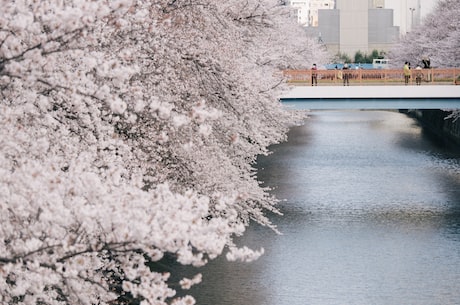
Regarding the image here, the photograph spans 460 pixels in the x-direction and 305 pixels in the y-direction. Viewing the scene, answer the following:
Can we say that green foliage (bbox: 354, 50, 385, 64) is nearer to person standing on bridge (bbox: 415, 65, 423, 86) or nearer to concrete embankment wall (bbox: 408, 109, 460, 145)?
concrete embankment wall (bbox: 408, 109, 460, 145)

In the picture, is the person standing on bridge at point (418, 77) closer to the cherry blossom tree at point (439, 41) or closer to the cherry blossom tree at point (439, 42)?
the cherry blossom tree at point (439, 42)

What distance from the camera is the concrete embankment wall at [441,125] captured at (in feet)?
191

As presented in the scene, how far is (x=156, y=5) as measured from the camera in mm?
16281

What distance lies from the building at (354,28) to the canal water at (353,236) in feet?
293

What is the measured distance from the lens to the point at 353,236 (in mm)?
27547

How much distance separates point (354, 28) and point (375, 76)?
97.7 metres

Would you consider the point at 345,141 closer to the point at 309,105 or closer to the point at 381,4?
the point at 309,105

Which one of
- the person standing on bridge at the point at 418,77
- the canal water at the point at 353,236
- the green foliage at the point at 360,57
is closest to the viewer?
the canal water at the point at 353,236

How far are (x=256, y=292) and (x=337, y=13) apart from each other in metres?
121

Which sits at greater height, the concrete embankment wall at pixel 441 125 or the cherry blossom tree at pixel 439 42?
the cherry blossom tree at pixel 439 42

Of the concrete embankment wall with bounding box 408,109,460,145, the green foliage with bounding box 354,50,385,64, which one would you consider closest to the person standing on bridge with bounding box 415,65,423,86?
the concrete embankment wall with bounding box 408,109,460,145

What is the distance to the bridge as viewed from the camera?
41000 mm

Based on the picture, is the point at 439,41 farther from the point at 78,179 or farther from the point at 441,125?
the point at 78,179

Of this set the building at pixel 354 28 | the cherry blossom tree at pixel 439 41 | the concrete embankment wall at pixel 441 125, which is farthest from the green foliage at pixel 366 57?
the concrete embankment wall at pixel 441 125
